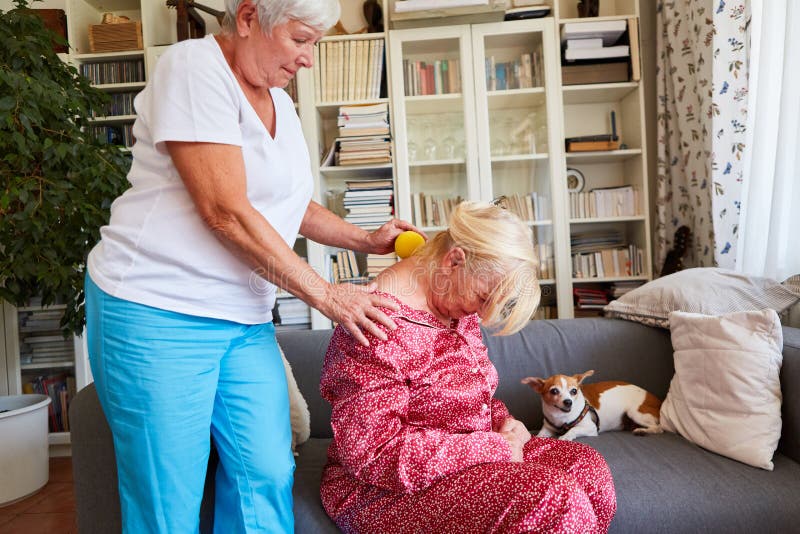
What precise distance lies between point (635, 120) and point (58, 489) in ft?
10.6

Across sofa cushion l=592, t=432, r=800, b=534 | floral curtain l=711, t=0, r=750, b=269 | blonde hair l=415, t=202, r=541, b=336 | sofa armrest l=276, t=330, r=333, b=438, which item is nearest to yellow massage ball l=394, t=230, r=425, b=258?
blonde hair l=415, t=202, r=541, b=336

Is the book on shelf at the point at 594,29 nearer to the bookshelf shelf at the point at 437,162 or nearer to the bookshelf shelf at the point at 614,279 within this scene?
the bookshelf shelf at the point at 437,162

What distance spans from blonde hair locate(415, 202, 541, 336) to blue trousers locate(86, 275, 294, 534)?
44cm

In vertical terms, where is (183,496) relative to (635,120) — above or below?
below

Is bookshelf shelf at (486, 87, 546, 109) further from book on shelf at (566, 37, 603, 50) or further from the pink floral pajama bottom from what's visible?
the pink floral pajama bottom

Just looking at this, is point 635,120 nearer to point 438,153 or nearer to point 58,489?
point 438,153

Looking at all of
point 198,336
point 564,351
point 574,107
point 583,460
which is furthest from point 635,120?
point 198,336

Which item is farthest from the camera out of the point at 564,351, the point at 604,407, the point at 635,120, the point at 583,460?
the point at 635,120

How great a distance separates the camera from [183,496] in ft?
3.25

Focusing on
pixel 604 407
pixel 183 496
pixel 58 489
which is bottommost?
pixel 58 489

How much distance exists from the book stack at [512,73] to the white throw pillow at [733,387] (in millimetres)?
1715

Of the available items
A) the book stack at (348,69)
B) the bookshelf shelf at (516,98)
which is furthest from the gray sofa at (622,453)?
the book stack at (348,69)

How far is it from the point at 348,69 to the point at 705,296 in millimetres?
2043

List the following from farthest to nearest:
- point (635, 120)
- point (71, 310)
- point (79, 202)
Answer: point (635, 120) → point (71, 310) → point (79, 202)
